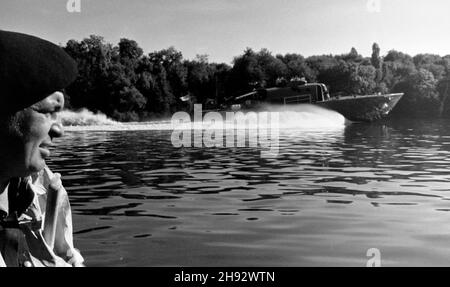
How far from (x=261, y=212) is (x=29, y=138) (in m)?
8.10

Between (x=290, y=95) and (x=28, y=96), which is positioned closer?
(x=28, y=96)

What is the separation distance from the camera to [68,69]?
2365 mm

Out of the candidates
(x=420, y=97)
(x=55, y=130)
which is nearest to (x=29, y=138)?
(x=55, y=130)

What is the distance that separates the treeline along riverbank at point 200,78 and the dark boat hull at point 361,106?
173 cm

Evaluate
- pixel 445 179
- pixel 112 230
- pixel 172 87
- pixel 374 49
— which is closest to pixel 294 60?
pixel 172 87

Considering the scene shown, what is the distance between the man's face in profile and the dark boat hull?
5800cm

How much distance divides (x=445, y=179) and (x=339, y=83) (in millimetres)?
87668

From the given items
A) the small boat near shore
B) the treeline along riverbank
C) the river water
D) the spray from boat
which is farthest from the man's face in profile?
the small boat near shore

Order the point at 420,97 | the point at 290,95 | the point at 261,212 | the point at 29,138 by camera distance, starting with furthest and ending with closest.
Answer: the point at 420,97 → the point at 290,95 → the point at 261,212 → the point at 29,138

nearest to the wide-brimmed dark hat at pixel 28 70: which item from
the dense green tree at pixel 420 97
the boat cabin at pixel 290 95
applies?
the boat cabin at pixel 290 95

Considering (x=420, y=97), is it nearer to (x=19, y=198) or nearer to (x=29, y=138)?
(x=19, y=198)

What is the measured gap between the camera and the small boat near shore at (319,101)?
59.7m

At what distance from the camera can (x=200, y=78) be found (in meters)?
85.2
